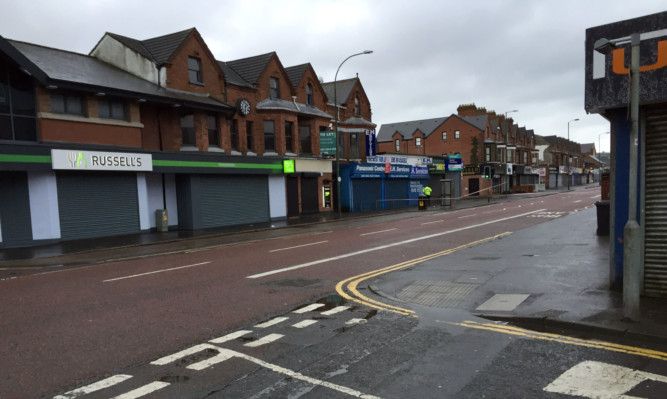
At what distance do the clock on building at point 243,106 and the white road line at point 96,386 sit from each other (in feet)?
82.8

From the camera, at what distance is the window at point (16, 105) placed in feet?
61.1

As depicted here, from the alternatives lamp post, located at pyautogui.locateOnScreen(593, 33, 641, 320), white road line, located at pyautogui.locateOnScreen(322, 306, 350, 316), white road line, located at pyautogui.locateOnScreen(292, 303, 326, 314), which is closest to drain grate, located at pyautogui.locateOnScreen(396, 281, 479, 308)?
white road line, located at pyautogui.locateOnScreen(322, 306, 350, 316)

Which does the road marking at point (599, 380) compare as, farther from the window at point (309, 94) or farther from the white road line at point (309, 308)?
the window at point (309, 94)

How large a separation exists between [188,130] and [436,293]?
70.5ft

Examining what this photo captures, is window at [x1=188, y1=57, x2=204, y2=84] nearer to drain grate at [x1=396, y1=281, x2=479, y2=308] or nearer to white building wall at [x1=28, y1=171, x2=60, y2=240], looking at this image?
white building wall at [x1=28, y1=171, x2=60, y2=240]

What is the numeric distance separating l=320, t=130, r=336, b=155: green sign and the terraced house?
125 centimetres

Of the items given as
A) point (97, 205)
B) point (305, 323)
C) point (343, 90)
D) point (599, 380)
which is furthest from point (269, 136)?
point (599, 380)

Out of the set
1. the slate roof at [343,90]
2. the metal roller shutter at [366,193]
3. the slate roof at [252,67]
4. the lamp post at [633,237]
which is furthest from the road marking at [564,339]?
the slate roof at [343,90]

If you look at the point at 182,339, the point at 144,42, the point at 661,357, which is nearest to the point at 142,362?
the point at 182,339

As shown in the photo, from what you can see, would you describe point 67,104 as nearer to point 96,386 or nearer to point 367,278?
point 367,278

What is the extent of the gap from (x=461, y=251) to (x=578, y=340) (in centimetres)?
772

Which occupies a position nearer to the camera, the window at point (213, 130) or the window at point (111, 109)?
the window at point (111, 109)

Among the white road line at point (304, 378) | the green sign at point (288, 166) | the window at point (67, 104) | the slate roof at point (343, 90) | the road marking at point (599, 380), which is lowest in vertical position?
the road marking at point (599, 380)

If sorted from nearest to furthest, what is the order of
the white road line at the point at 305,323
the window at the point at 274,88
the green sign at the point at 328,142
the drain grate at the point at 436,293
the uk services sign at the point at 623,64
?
the white road line at the point at 305,323 < the uk services sign at the point at 623,64 < the drain grate at the point at 436,293 < the window at the point at 274,88 < the green sign at the point at 328,142
